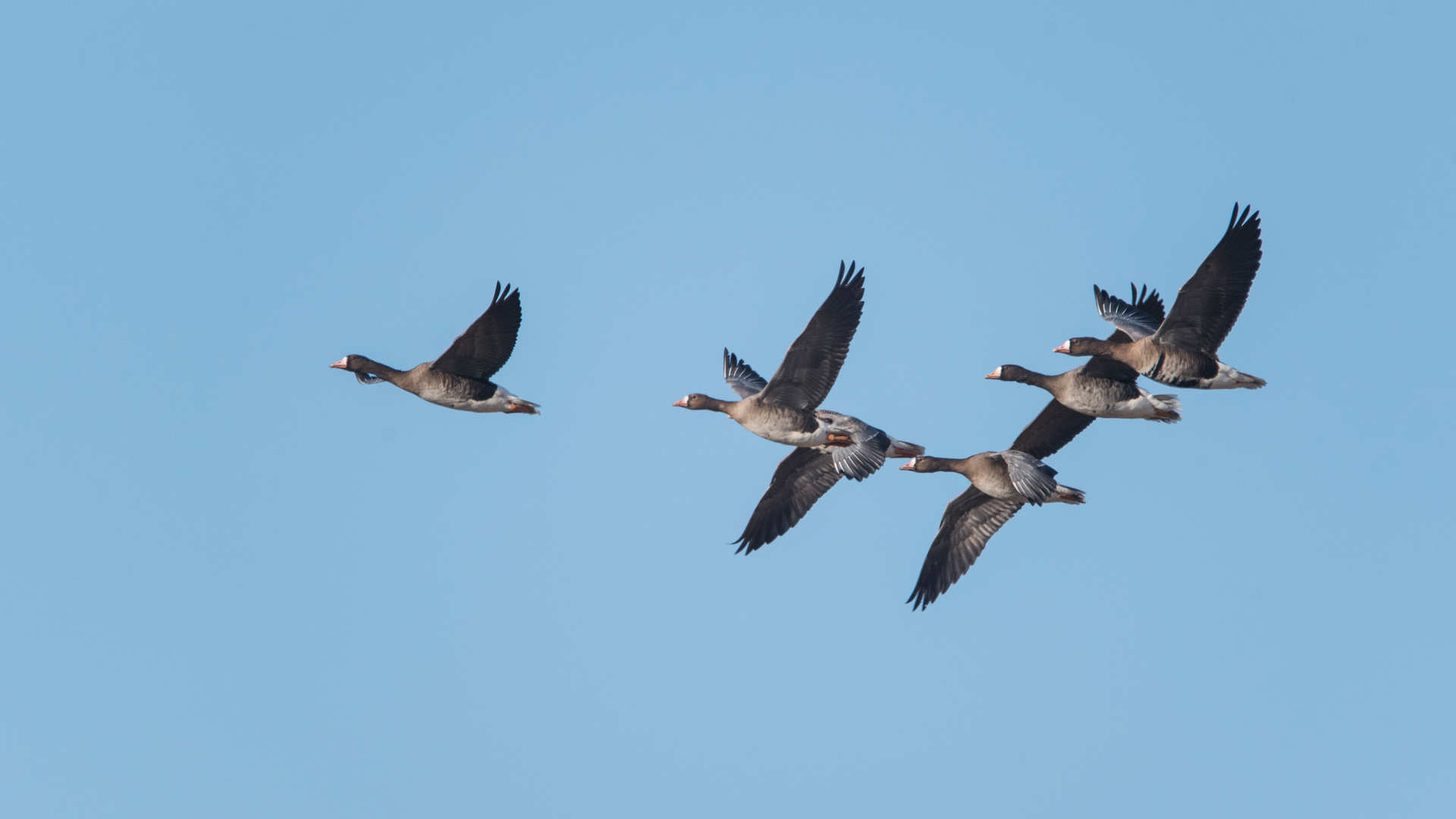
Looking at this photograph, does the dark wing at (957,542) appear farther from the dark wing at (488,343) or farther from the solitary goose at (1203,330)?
the dark wing at (488,343)

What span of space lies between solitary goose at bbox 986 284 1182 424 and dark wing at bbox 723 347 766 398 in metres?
4.59

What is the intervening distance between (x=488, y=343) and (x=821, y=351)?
15.4ft

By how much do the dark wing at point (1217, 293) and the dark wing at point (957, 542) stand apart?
4.46 m

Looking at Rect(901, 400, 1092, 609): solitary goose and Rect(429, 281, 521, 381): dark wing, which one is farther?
Rect(901, 400, 1092, 609): solitary goose

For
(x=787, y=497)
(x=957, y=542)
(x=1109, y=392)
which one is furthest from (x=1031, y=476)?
(x=787, y=497)

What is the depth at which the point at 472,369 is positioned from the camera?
85.7 feet

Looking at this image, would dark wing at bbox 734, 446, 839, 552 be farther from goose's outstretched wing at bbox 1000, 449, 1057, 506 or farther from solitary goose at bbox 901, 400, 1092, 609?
goose's outstretched wing at bbox 1000, 449, 1057, 506

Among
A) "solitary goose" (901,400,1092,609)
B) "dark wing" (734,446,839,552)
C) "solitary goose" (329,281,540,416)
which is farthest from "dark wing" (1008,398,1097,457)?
"solitary goose" (329,281,540,416)

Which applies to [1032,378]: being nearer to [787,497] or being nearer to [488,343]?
[787,497]

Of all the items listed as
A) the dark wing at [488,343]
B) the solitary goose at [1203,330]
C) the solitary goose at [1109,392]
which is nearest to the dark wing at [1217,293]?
the solitary goose at [1203,330]

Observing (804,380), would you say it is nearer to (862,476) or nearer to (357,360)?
(862,476)

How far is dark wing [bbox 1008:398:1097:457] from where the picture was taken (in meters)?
28.0

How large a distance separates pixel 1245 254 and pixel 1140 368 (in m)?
2.24

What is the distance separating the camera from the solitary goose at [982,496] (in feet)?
88.5
